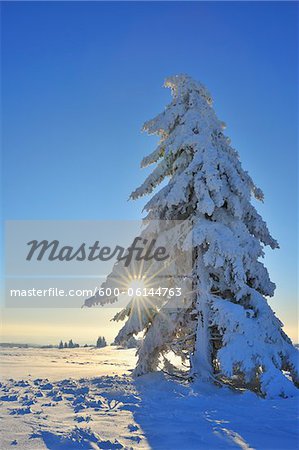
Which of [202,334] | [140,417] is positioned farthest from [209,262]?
[140,417]

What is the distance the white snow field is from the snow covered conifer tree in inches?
65.3

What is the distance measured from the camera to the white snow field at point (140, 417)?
5.91m

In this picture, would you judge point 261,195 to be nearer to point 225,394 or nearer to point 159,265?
point 159,265

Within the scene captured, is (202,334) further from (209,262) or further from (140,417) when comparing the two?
(140,417)

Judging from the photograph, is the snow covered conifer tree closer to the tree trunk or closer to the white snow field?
the tree trunk

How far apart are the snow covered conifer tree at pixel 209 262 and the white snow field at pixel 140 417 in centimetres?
166

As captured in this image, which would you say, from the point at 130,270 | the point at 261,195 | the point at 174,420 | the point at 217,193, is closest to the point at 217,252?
the point at 217,193

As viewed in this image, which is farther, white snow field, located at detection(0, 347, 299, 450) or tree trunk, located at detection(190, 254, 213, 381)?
tree trunk, located at detection(190, 254, 213, 381)

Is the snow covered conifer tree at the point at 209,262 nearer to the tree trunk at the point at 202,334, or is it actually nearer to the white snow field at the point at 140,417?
the tree trunk at the point at 202,334

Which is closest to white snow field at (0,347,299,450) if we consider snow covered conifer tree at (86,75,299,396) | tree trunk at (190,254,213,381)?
tree trunk at (190,254,213,381)

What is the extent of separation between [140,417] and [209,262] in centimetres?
608

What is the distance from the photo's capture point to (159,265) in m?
14.3

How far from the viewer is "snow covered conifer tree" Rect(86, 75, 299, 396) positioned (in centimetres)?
1185

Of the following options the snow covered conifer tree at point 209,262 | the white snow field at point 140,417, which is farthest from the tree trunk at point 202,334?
the white snow field at point 140,417
